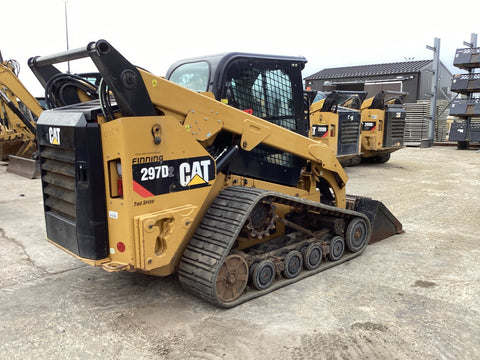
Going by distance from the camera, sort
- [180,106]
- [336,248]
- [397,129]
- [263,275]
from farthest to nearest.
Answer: [397,129]
[336,248]
[263,275]
[180,106]

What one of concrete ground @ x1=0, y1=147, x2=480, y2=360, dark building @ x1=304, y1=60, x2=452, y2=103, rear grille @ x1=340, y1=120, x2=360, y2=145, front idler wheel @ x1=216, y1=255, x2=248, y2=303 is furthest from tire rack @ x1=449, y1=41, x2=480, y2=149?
front idler wheel @ x1=216, y1=255, x2=248, y2=303

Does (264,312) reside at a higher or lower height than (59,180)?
lower

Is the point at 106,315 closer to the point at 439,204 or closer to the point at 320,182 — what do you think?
the point at 320,182

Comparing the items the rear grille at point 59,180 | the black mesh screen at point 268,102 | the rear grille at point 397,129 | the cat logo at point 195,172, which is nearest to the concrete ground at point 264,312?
the rear grille at point 59,180

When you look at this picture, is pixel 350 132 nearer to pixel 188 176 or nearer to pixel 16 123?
pixel 188 176

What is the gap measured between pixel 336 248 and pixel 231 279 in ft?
5.31

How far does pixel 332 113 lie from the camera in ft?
38.3

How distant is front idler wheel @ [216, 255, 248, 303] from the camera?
3.66 metres

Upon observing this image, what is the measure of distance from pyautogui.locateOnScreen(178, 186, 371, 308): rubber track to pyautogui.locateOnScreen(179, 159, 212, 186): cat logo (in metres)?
0.30

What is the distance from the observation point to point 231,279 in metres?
3.73

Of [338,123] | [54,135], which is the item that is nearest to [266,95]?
[54,135]

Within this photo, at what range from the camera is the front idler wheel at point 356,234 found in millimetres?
5012

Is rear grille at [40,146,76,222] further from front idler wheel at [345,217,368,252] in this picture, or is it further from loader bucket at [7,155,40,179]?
loader bucket at [7,155,40,179]

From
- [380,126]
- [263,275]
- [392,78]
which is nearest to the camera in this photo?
[263,275]
